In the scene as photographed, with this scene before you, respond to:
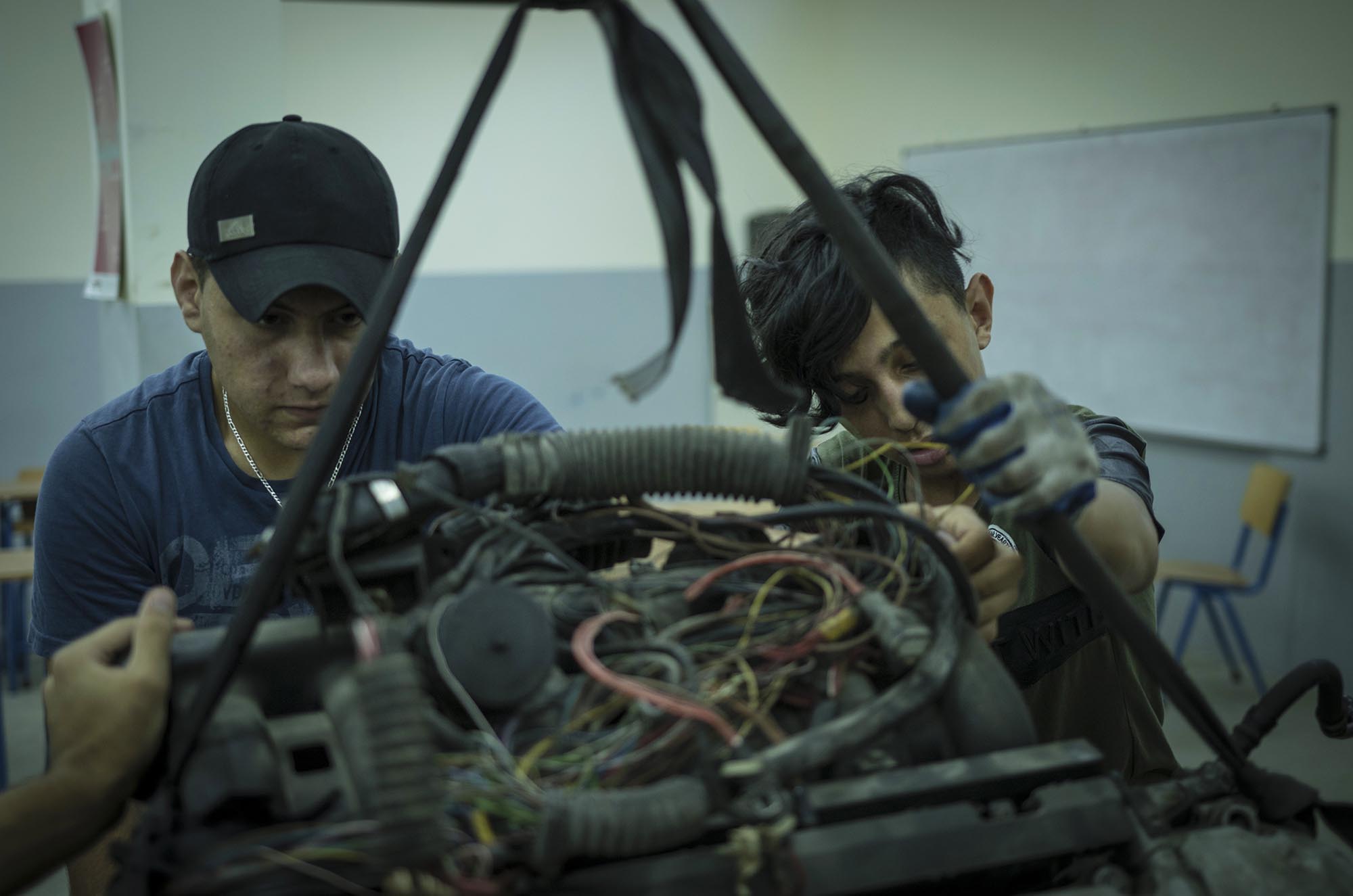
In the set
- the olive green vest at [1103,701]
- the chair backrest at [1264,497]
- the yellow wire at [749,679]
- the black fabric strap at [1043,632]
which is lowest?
the chair backrest at [1264,497]

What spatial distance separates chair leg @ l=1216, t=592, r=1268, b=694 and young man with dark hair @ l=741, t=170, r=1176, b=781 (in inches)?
Result: 98.2

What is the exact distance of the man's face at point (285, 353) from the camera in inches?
42.9

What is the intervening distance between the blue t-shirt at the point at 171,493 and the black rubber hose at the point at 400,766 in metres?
0.66

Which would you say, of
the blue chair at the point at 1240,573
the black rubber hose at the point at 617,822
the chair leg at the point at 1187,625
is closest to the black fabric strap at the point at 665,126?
the black rubber hose at the point at 617,822

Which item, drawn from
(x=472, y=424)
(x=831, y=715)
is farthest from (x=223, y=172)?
(x=831, y=715)

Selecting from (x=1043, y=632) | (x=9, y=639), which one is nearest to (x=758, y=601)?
(x=1043, y=632)

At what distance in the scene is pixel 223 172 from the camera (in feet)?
3.46

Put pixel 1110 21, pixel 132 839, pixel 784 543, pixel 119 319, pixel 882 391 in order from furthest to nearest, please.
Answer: pixel 1110 21 → pixel 119 319 → pixel 882 391 → pixel 784 543 → pixel 132 839

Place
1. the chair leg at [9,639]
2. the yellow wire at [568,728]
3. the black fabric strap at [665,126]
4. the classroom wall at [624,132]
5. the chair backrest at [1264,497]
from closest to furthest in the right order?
the yellow wire at [568,728], the black fabric strap at [665,126], the chair backrest at [1264,497], the classroom wall at [624,132], the chair leg at [9,639]

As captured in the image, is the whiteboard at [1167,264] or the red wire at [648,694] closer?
the red wire at [648,694]

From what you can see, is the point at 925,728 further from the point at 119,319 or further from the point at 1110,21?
the point at 1110,21

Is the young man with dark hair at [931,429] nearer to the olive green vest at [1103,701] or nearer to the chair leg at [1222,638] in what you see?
the olive green vest at [1103,701]

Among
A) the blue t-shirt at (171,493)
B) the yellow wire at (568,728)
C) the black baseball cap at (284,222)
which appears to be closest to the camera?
the yellow wire at (568,728)

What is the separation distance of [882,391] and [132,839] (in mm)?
827
